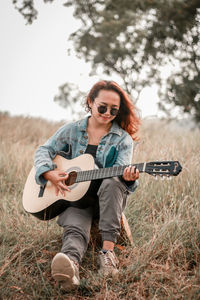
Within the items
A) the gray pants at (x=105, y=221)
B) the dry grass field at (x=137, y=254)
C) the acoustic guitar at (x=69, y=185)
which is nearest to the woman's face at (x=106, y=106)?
the acoustic guitar at (x=69, y=185)

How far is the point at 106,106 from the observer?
269 centimetres

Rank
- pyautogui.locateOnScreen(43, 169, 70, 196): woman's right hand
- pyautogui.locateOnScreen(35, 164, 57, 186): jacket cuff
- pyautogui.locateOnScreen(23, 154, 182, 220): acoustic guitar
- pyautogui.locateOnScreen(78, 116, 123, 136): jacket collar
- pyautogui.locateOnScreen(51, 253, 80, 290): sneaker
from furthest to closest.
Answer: pyautogui.locateOnScreen(78, 116, 123, 136): jacket collar, pyautogui.locateOnScreen(35, 164, 57, 186): jacket cuff, pyautogui.locateOnScreen(43, 169, 70, 196): woman's right hand, pyautogui.locateOnScreen(23, 154, 182, 220): acoustic guitar, pyautogui.locateOnScreen(51, 253, 80, 290): sneaker

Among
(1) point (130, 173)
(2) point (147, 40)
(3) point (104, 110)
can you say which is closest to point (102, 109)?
(3) point (104, 110)

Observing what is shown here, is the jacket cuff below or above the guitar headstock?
below

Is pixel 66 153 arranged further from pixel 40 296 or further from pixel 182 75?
pixel 182 75

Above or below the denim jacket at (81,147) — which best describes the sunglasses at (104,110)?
above

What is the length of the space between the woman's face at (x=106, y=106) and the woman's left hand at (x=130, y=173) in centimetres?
66

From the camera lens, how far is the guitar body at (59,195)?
8.10 feet

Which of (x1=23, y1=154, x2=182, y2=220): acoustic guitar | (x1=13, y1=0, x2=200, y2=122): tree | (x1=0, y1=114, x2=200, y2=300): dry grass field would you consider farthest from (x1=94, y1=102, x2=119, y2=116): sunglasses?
(x1=13, y1=0, x2=200, y2=122): tree

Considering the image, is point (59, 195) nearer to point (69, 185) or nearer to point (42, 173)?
point (69, 185)

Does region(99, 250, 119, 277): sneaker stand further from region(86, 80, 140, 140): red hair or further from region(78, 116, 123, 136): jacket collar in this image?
region(86, 80, 140, 140): red hair

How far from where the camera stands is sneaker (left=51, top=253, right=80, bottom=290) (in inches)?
77.3

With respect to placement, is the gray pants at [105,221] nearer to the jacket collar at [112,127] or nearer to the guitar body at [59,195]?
the guitar body at [59,195]

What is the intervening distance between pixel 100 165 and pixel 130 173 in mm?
468
